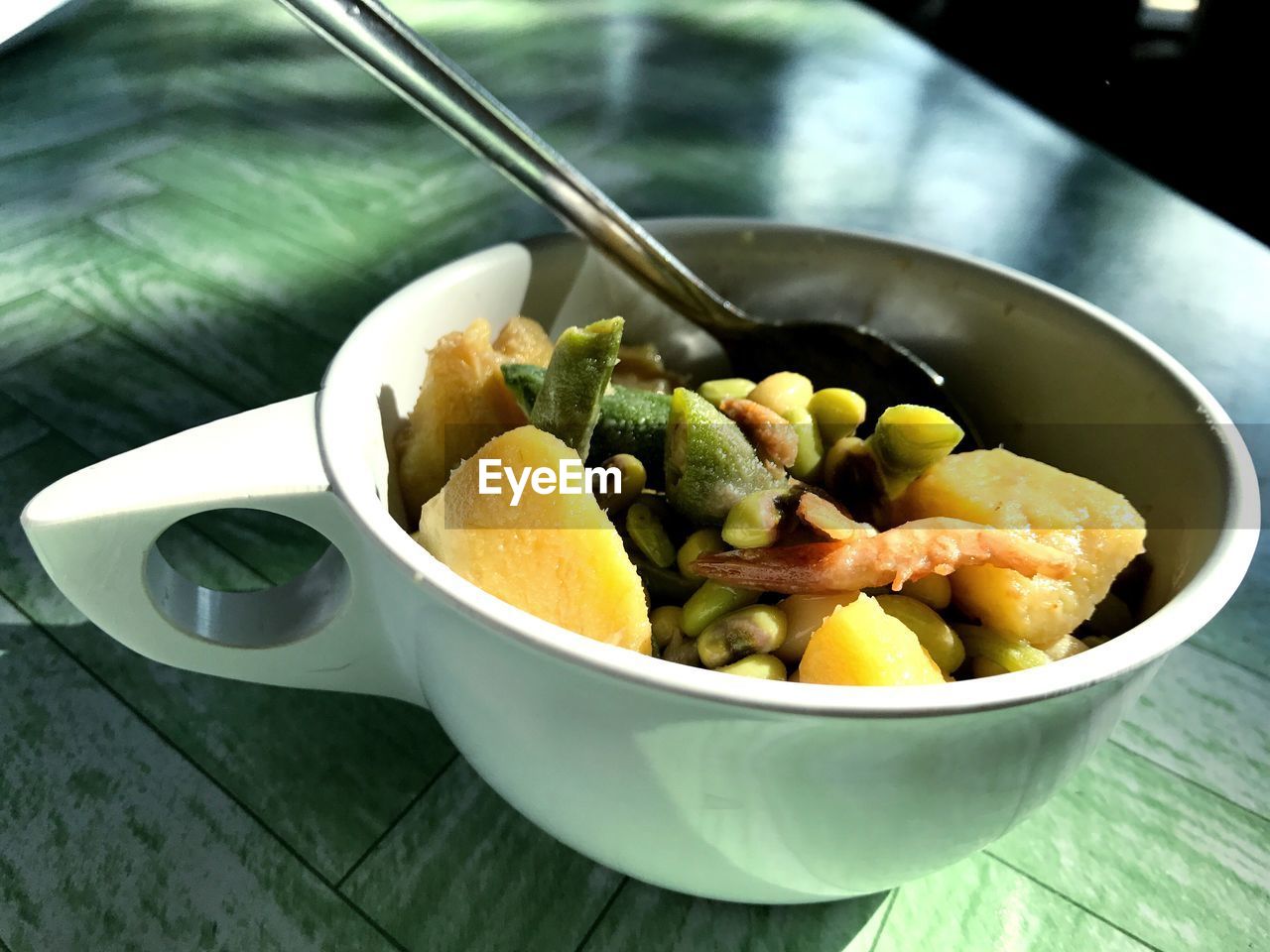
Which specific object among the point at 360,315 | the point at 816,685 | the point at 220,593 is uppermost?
the point at 816,685

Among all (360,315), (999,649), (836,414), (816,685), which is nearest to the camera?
(816,685)

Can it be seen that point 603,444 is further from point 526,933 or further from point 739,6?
point 739,6

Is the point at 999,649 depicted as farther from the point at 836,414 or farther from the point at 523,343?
the point at 523,343

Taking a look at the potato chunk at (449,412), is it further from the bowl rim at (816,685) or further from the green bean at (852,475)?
the green bean at (852,475)

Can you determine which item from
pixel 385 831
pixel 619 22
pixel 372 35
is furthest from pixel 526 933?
pixel 619 22

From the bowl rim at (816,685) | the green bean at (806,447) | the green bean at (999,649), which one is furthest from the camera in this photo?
the green bean at (806,447)

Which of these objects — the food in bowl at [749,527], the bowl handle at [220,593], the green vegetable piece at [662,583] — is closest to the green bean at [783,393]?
the food in bowl at [749,527]

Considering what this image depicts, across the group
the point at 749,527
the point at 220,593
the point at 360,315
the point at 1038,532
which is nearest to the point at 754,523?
the point at 749,527

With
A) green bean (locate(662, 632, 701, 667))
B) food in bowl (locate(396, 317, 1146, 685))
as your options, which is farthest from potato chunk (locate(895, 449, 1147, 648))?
green bean (locate(662, 632, 701, 667))
